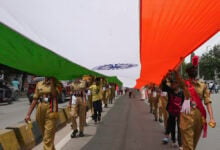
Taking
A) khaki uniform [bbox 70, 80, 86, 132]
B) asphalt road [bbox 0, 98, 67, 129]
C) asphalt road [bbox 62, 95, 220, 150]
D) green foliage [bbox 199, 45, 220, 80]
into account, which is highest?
green foliage [bbox 199, 45, 220, 80]

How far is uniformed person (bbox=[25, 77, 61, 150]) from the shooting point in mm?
5688

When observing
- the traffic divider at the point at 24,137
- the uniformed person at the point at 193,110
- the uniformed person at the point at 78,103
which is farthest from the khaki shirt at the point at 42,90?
the uniformed person at the point at 78,103

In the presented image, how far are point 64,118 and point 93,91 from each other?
61.6 inches

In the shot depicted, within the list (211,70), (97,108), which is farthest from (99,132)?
(211,70)

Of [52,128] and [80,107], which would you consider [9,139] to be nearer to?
[52,128]

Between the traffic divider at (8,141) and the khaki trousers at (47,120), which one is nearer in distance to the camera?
the khaki trousers at (47,120)

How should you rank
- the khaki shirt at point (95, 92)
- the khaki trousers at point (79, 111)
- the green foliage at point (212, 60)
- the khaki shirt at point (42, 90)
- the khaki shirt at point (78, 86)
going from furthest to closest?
the green foliage at point (212, 60), the khaki shirt at point (95, 92), the khaki shirt at point (78, 86), the khaki trousers at point (79, 111), the khaki shirt at point (42, 90)

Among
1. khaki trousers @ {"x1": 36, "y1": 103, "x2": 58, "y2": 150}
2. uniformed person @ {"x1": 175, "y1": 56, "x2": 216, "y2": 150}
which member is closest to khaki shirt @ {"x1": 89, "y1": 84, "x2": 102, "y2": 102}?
khaki trousers @ {"x1": 36, "y1": 103, "x2": 58, "y2": 150}

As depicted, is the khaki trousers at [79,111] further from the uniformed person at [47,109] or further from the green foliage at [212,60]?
the green foliage at [212,60]

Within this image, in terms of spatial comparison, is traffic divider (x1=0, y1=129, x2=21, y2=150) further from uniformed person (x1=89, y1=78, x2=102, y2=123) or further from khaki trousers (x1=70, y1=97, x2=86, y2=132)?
uniformed person (x1=89, y1=78, x2=102, y2=123)

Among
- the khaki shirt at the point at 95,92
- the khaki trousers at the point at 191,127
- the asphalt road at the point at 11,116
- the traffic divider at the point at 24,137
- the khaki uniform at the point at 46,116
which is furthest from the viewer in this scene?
the asphalt road at the point at 11,116

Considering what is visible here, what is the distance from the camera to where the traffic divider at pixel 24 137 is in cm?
730

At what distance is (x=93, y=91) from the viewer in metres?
11.6

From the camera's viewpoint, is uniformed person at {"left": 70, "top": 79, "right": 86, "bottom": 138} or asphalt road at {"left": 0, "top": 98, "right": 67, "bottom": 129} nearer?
uniformed person at {"left": 70, "top": 79, "right": 86, "bottom": 138}
